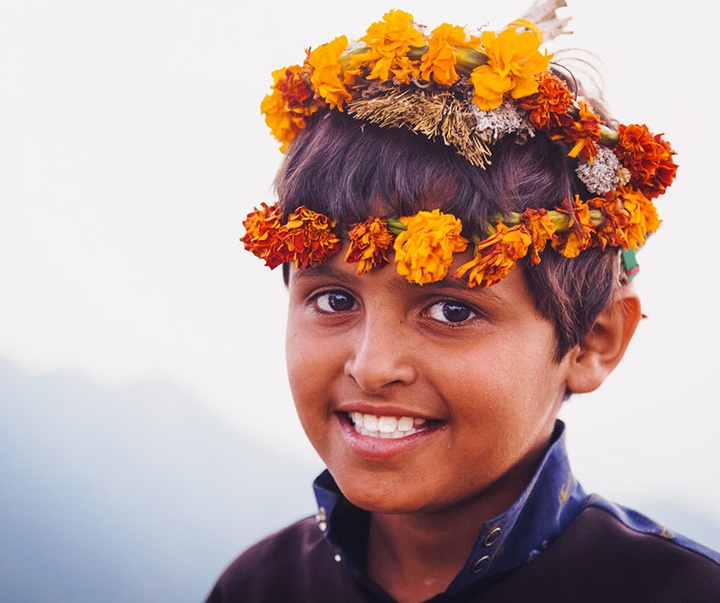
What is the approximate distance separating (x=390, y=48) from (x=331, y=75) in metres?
0.16

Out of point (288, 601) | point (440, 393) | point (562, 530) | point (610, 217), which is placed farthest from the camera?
point (288, 601)

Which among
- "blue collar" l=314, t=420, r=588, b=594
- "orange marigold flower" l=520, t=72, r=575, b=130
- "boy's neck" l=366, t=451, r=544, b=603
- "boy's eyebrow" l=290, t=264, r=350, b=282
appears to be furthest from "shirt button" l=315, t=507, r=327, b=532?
"orange marigold flower" l=520, t=72, r=575, b=130

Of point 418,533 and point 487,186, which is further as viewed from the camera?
point 418,533

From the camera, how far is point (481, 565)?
2.04m

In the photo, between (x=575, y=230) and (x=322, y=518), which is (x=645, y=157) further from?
(x=322, y=518)

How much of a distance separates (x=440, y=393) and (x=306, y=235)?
475 mm

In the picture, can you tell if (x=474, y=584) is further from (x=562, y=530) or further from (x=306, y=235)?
(x=306, y=235)

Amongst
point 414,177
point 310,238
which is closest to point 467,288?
point 414,177

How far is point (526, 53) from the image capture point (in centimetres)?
198

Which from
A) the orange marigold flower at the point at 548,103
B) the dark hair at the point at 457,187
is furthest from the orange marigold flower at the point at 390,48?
the orange marigold flower at the point at 548,103

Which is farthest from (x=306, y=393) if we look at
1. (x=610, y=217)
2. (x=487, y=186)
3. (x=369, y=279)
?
(x=610, y=217)

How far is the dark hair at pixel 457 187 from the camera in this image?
1.94 metres

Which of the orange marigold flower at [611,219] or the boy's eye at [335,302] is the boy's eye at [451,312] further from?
the orange marigold flower at [611,219]

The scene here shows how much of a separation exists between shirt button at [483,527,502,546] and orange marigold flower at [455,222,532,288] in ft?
1.87
